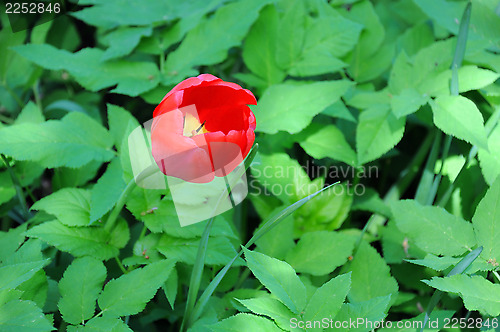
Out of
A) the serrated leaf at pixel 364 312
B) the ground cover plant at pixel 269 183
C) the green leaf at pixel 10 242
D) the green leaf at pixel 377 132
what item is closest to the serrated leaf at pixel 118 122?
Result: the ground cover plant at pixel 269 183

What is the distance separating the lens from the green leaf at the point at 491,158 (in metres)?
1.30

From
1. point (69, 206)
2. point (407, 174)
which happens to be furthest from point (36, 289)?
point (407, 174)

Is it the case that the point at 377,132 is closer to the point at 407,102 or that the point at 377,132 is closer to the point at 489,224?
the point at 407,102

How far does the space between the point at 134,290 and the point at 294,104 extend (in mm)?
688

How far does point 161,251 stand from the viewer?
115 cm

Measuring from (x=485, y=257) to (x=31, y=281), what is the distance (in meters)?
1.02

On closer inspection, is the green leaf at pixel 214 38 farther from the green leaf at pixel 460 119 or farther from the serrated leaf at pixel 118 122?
the green leaf at pixel 460 119

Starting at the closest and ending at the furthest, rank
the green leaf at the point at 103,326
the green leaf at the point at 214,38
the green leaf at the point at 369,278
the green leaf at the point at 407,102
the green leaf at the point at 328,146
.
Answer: the green leaf at the point at 103,326 < the green leaf at the point at 369,278 < the green leaf at the point at 407,102 < the green leaf at the point at 328,146 < the green leaf at the point at 214,38

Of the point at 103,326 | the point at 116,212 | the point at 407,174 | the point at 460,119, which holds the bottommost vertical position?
the point at 407,174

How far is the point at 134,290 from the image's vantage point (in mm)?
1062

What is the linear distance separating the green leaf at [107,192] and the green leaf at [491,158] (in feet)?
3.23

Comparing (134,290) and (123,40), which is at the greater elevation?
(123,40)

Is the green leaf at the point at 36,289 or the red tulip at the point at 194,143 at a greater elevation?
the red tulip at the point at 194,143

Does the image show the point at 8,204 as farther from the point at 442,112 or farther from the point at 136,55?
the point at 442,112
